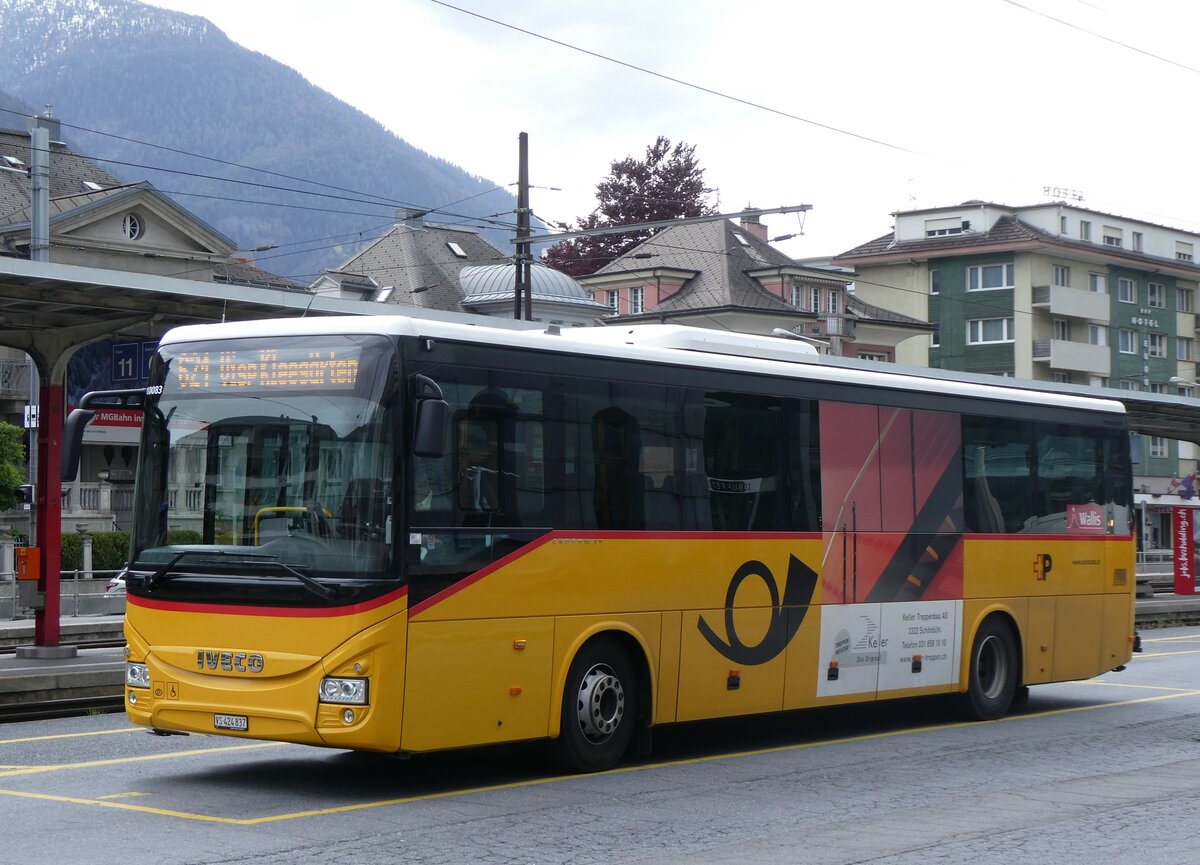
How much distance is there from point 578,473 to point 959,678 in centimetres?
552

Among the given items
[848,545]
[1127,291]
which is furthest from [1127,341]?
[848,545]

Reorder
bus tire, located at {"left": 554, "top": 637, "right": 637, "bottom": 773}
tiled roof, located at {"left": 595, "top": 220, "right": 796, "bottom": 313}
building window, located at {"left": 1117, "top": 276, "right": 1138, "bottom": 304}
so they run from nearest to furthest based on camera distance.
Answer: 1. bus tire, located at {"left": 554, "top": 637, "right": 637, "bottom": 773}
2. tiled roof, located at {"left": 595, "top": 220, "right": 796, "bottom": 313}
3. building window, located at {"left": 1117, "top": 276, "right": 1138, "bottom": 304}

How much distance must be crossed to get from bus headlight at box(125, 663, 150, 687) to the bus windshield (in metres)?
0.65

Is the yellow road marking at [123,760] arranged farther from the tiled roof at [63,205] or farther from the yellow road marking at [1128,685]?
the tiled roof at [63,205]

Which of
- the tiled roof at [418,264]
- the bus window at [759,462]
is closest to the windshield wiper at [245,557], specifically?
the bus window at [759,462]

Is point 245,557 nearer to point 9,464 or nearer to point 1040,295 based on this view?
point 9,464

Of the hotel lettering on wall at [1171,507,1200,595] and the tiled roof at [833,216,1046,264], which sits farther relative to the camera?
the tiled roof at [833,216,1046,264]

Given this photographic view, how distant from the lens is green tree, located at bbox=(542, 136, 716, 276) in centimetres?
7488

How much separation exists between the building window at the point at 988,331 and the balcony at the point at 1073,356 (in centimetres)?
141

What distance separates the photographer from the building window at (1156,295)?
86125 millimetres

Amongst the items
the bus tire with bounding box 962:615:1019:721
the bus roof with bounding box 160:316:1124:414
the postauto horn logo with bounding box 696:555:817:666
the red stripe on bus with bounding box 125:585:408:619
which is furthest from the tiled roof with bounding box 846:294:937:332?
the red stripe on bus with bounding box 125:585:408:619

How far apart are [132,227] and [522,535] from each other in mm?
48323

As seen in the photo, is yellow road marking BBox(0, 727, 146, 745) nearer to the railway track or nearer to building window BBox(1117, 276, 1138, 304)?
the railway track

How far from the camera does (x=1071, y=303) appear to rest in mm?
80125
